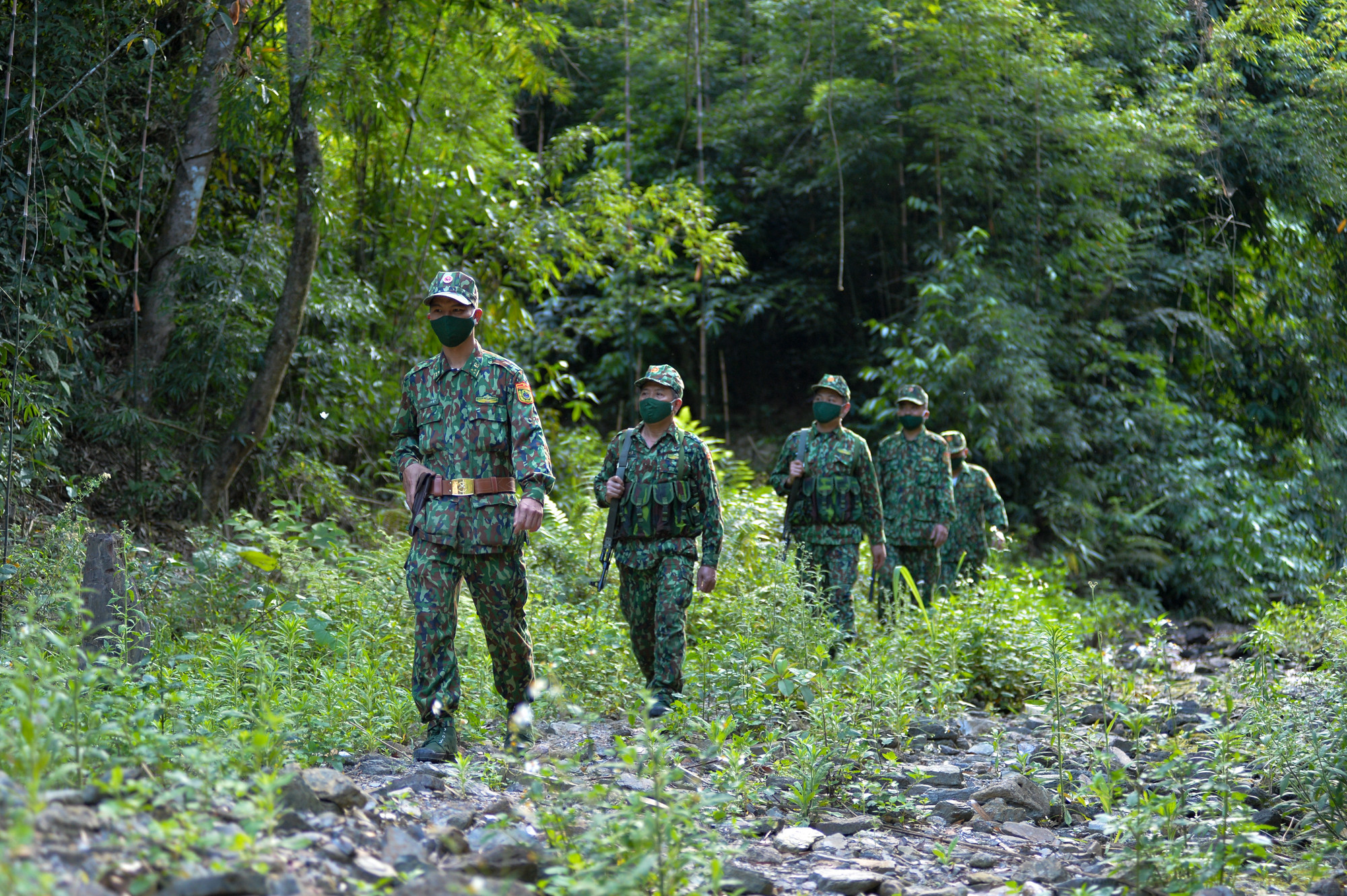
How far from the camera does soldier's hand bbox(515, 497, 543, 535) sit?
4809mm

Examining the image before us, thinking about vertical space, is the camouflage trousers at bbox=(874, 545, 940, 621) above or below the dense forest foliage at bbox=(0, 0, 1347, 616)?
below

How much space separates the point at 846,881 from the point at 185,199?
8.60 metres

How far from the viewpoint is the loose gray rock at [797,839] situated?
4.41 metres

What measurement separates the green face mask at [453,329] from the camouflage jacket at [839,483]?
12.7 ft

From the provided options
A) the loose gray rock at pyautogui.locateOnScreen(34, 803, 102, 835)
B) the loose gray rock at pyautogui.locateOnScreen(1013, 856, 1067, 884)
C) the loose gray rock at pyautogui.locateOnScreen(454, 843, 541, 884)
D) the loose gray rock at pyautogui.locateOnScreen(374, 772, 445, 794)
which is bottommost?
the loose gray rock at pyautogui.locateOnScreen(1013, 856, 1067, 884)

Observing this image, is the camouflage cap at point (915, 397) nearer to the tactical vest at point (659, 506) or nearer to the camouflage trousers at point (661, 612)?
the tactical vest at point (659, 506)

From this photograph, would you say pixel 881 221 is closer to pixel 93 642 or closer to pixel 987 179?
pixel 987 179

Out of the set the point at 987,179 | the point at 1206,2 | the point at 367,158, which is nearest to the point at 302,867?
the point at 367,158

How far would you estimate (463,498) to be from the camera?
5.00m

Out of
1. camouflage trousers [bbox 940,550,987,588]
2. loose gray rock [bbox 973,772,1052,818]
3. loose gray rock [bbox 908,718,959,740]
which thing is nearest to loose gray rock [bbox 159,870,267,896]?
loose gray rock [bbox 973,772,1052,818]

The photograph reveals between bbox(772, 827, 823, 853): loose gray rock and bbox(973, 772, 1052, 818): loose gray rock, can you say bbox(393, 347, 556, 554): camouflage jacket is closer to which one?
bbox(772, 827, 823, 853): loose gray rock

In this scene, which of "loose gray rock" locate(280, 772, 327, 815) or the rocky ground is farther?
"loose gray rock" locate(280, 772, 327, 815)

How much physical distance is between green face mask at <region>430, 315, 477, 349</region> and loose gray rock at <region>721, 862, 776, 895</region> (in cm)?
268

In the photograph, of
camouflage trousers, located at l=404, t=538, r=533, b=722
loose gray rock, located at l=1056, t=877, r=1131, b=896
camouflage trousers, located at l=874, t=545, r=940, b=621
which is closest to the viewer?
loose gray rock, located at l=1056, t=877, r=1131, b=896
